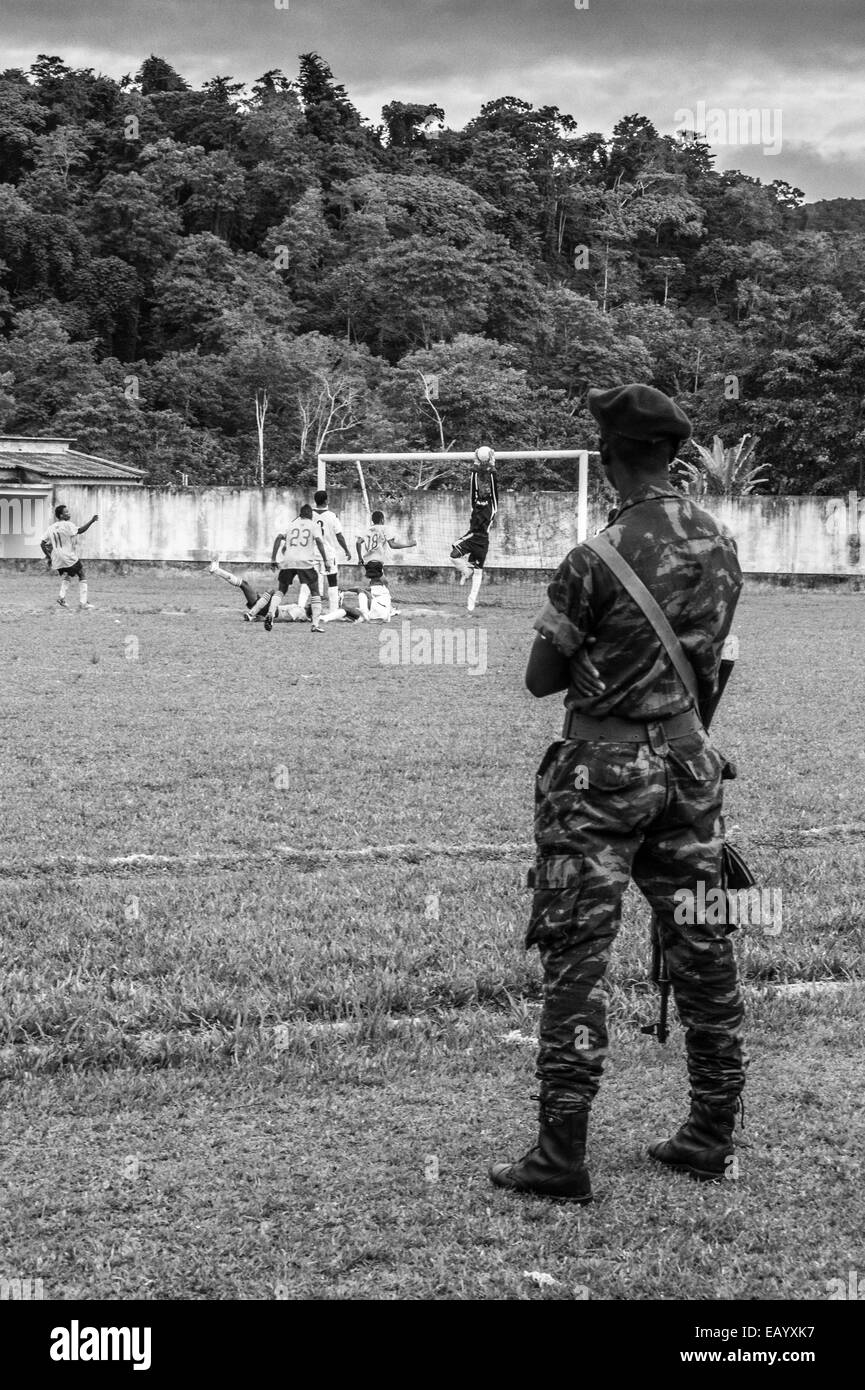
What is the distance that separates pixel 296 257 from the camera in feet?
227

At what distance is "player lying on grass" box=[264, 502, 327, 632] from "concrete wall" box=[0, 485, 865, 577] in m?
12.8

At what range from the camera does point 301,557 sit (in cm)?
1981

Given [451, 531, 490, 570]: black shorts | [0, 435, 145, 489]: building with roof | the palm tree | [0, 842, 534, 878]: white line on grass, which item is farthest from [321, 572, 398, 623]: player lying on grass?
the palm tree

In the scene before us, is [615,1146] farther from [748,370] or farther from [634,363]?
[634,363]

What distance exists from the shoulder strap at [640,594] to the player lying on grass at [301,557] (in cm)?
1595

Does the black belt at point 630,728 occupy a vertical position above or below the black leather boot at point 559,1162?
above

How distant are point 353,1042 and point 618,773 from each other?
1.68 metres

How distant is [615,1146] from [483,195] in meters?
83.2

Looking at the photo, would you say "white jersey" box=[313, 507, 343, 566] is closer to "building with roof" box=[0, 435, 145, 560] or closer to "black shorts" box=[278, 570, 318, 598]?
"black shorts" box=[278, 570, 318, 598]

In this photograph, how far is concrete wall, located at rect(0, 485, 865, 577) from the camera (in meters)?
34.5

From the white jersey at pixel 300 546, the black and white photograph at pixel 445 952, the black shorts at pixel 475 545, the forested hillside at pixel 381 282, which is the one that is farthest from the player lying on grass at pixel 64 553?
the forested hillside at pixel 381 282

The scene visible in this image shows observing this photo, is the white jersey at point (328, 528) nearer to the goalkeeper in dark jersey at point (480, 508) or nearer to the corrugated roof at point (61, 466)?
the goalkeeper in dark jersey at point (480, 508)

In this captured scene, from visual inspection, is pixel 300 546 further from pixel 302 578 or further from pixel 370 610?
pixel 370 610

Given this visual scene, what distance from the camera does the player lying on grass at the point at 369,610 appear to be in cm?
2122
